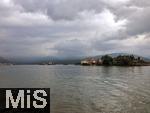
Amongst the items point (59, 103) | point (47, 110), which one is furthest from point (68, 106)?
point (47, 110)

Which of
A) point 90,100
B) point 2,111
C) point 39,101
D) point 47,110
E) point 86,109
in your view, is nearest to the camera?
point 2,111

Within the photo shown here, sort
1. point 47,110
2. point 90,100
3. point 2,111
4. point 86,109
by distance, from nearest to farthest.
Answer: point 2,111 < point 47,110 < point 86,109 < point 90,100

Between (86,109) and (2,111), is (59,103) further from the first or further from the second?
(2,111)

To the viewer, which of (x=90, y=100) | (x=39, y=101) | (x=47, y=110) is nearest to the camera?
(x=47, y=110)

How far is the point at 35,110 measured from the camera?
1379 inches

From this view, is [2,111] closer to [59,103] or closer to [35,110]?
[35,110]

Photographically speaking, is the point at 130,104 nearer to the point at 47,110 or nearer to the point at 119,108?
the point at 119,108

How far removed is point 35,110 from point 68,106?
321 inches

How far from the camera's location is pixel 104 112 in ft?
124

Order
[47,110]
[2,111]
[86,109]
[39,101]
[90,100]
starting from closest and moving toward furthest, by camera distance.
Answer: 1. [2,111]
2. [47,110]
3. [86,109]
4. [39,101]
5. [90,100]

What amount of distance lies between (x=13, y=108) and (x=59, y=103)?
34.5ft

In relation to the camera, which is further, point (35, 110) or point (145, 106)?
point (145, 106)

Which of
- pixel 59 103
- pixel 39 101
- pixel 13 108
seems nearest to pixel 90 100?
pixel 59 103

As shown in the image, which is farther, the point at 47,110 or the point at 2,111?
the point at 47,110
